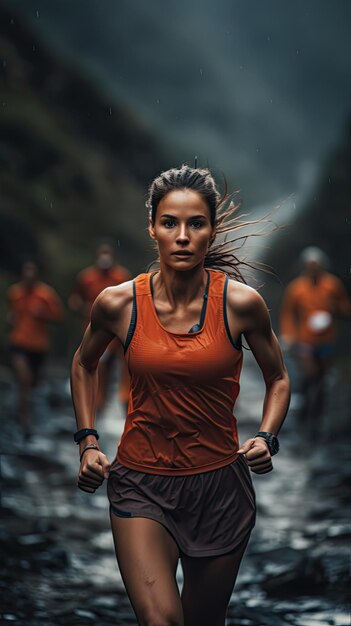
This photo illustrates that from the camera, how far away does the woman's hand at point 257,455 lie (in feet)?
12.0

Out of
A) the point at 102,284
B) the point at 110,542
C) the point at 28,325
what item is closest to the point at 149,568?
the point at 110,542

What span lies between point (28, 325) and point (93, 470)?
7685mm

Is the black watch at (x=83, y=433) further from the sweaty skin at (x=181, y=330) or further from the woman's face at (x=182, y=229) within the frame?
the woman's face at (x=182, y=229)

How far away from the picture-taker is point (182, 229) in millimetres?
3756

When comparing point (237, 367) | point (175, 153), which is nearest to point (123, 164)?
Answer: point (175, 153)

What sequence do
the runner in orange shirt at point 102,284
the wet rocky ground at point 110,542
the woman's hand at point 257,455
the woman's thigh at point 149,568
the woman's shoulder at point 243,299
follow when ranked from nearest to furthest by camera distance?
the woman's thigh at point 149,568 < the woman's hand at point 257,455 < the woman's shoulder at point 243,299 < the wet rocky ground at point 110,542 < the runner in orange shirt at point 102,284

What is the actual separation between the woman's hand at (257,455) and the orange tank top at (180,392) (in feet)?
0.49

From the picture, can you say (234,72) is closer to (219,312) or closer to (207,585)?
(219,312)

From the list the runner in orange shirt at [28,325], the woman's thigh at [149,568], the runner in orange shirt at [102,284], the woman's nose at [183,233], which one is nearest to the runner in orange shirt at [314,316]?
the runner in orange shirt at [102,284]

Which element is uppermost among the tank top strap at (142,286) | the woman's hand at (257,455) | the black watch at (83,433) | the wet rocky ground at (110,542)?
the wet rocky ground at (110,542)


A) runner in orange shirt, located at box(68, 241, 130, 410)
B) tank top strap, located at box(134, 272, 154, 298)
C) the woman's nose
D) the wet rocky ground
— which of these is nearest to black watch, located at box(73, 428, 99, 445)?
tank top strap, located at box(134, 272, 154, 298)

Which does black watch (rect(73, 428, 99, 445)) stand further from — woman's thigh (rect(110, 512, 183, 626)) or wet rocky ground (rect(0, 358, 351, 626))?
wet rocky ground (rect(0, 358, 351, 626))

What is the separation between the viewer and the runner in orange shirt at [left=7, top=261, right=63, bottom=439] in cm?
1121

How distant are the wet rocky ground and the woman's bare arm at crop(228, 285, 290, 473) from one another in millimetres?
2475
